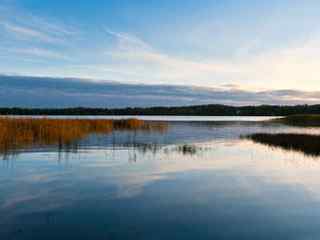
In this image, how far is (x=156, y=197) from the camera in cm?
641

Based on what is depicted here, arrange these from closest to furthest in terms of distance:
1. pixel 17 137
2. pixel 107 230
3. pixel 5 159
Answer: pixel 107 230 < pixel 5 159 < pixel 17 137

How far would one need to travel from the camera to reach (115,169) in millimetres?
9180

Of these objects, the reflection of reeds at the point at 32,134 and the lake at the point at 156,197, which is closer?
the lake at the point at 156,197

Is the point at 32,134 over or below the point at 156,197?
over

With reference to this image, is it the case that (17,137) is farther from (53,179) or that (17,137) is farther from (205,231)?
(205,231)

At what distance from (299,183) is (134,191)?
13.3 feet

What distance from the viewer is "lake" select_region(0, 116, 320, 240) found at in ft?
15.3

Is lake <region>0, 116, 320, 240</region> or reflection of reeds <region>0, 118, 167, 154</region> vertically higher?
reflection of reeds <region>0, 118, 167, 154</region>

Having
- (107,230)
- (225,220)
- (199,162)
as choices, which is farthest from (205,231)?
(199,162)

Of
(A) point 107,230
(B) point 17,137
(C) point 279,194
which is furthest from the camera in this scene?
(B) point 17,137

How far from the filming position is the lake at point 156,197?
4652mm

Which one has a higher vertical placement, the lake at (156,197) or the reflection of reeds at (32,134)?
the reflection of reeds at (32,134)

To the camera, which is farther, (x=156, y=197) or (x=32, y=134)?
(x=32, y=134)

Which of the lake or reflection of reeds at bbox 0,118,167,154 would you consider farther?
reflection of reeds at bbox 0,118,167,154
